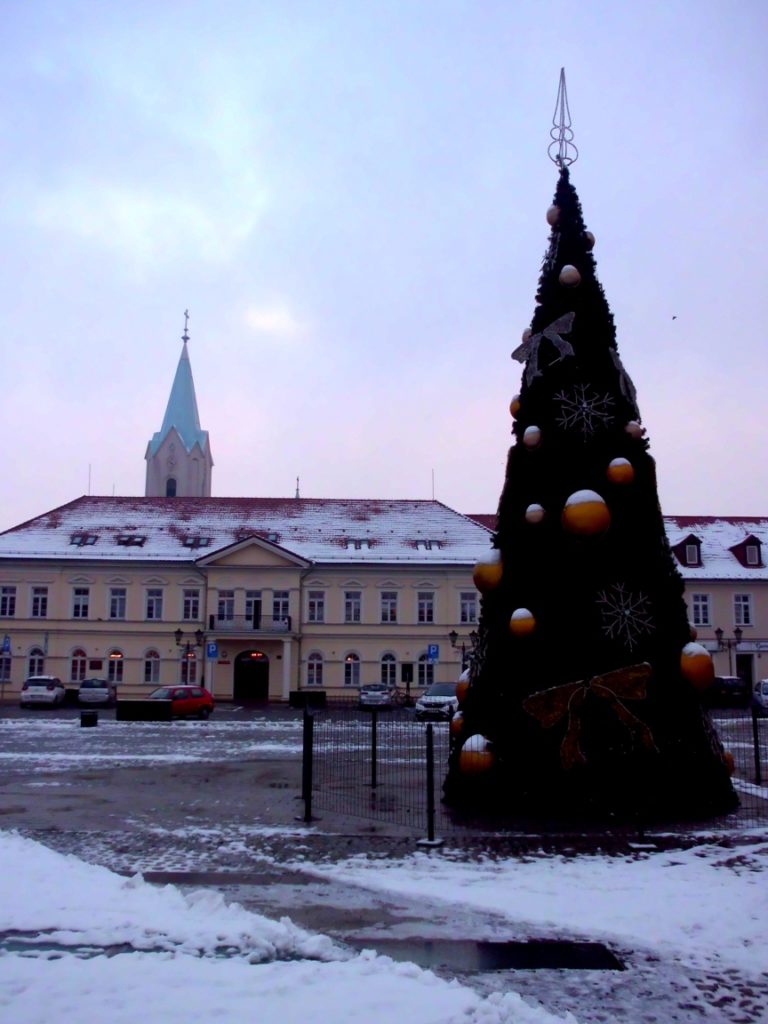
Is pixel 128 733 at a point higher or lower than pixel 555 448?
lower

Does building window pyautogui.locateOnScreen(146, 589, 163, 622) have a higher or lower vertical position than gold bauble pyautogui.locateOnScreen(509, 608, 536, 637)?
higher

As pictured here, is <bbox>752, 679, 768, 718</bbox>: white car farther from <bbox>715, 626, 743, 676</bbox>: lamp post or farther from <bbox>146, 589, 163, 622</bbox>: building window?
<bbox>146, 589, 163, 622</bbox>: building window

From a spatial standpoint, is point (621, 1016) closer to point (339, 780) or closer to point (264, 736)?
point (339, 780)

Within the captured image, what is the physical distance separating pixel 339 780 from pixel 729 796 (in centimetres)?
637

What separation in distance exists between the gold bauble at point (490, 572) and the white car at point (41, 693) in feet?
103

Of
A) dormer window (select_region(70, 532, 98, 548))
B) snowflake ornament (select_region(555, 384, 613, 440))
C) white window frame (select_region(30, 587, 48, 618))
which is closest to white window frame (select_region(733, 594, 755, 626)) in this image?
dormer window (select_region(70, 532, 98, 548))

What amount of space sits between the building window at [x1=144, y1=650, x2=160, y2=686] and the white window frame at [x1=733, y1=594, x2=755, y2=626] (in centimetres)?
2956

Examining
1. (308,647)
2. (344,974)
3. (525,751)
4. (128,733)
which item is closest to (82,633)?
(308,647)

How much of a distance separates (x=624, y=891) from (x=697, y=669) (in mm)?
4200

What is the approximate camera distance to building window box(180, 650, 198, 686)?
149 ft

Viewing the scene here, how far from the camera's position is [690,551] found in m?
49.0

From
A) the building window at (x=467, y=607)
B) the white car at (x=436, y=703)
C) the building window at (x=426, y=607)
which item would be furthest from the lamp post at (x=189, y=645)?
the white car at (x=436, y=703)

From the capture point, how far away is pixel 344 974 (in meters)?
5.96

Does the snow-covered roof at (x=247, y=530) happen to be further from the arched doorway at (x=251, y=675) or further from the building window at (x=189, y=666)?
the arched doorway at (x=251, y=675)
